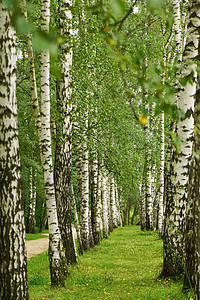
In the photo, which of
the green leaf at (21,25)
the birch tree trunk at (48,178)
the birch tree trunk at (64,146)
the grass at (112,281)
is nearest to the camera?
the green leaf at (21,25)

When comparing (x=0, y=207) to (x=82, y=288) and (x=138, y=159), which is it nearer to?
(x=82, y=288)

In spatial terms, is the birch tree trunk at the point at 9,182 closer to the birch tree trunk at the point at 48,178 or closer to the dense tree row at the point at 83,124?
the dense tree row at the point at 83,124

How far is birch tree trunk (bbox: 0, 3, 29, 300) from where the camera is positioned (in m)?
4.23

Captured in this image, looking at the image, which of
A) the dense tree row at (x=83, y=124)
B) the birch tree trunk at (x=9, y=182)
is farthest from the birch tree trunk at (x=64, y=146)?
the birch tree trunk at (x=9, y=182)

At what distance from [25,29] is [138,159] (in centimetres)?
1454

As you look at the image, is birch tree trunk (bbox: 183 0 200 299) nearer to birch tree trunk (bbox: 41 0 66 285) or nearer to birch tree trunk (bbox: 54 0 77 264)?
birch tree trunk (bbox: 41 0 66 285)

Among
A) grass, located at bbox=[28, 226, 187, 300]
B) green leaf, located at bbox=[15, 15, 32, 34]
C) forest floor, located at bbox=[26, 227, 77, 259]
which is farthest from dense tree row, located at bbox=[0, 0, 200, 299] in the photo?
forest floor, located at bbox=[26, 227, 77, 259]

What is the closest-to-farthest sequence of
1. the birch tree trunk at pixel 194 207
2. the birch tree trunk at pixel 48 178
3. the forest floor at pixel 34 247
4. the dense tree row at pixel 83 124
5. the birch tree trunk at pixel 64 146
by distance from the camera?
the dense tree row at pixel 83 124 → the birch tree trunk at pixel 194 207 → the birch tree trunk at pixel 48 178 → the birch tree trunk at pixel 64 146 → the forest floor at pixel 34 247

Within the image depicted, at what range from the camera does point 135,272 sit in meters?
10.0

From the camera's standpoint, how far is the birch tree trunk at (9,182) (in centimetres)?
423

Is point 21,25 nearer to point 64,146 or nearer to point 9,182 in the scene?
point 9,182

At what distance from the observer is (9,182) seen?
14.0 feet

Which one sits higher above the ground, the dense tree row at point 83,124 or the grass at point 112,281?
the dense tree row at point 83,124

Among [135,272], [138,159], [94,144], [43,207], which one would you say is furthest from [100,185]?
[43,207]
